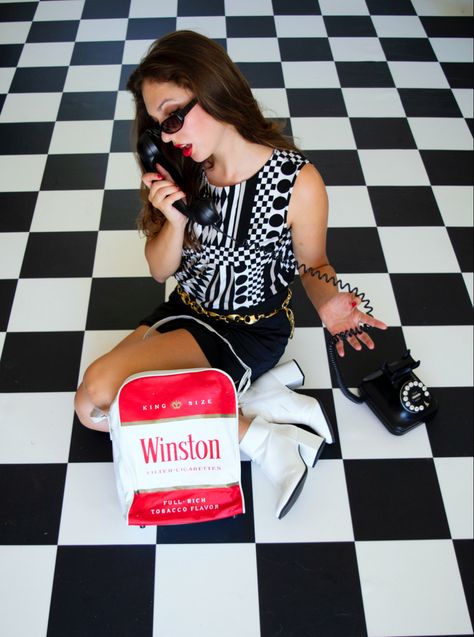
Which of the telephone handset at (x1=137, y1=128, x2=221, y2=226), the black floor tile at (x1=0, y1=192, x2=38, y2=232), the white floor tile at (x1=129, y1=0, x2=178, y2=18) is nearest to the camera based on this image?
the telephone handset at (x1=137, y1=128, x2=221, y2=226)

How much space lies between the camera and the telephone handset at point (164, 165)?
147 cm

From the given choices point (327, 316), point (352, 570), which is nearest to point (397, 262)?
point (327, 316)

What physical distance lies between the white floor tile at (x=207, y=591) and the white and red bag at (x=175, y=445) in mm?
124

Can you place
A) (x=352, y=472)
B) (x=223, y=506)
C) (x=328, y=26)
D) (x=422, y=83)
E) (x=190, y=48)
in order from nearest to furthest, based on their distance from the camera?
(x=190, y=48), (x=223, y=506), (x=352, y=472), (x=422, y=83), (x=328, y=26)

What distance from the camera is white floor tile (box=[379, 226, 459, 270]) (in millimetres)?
2330

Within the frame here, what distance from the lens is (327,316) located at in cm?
153

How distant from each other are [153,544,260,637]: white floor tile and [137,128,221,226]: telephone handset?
925 mm

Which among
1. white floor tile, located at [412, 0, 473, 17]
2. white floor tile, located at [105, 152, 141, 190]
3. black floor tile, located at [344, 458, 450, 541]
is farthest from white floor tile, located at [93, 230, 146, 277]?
white floor tile, located at [412, 0, 473, 17]

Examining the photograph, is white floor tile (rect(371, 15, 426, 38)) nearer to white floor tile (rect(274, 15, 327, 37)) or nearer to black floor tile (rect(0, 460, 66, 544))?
white floor tile (rect(274, 15, 327, 37))

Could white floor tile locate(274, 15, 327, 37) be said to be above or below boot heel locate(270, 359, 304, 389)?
above

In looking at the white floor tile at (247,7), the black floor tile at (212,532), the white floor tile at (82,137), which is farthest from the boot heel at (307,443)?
the white floor tile at (247,7)

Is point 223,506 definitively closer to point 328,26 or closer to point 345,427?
point 345,427

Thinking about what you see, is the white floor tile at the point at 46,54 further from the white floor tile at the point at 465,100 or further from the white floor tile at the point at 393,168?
the white floor tile at the point at 465,100

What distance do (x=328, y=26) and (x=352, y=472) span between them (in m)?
2.76
